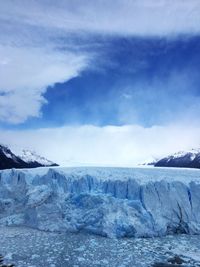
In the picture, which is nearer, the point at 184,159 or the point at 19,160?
the point at 19,160

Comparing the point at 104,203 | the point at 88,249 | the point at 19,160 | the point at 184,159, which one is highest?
the point at 184,159

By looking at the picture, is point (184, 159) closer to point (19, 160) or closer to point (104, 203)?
point (19, 160)

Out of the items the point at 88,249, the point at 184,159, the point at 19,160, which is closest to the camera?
the point at 88,249

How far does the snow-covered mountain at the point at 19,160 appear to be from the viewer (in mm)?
48844

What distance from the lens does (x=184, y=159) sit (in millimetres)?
70500

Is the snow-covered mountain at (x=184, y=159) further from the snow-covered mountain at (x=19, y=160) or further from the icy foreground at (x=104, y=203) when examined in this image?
the icy foreground at (x=104, y=203)

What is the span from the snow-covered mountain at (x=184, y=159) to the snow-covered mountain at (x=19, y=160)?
27064 mm

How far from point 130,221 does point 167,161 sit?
66.1 metres

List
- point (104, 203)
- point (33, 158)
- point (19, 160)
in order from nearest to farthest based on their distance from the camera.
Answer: point (104, 203) < point (19, 160) < point (33, 158)

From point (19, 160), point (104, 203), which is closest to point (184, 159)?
point (19, 160)

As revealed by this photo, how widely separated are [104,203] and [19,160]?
1745 inches

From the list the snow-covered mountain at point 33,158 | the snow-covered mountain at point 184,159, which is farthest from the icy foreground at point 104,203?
the snow-covered mountain at point 184,159

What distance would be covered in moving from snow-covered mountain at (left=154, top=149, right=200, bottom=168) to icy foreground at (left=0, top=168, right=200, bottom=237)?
4895 cm

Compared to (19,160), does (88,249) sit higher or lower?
lower
